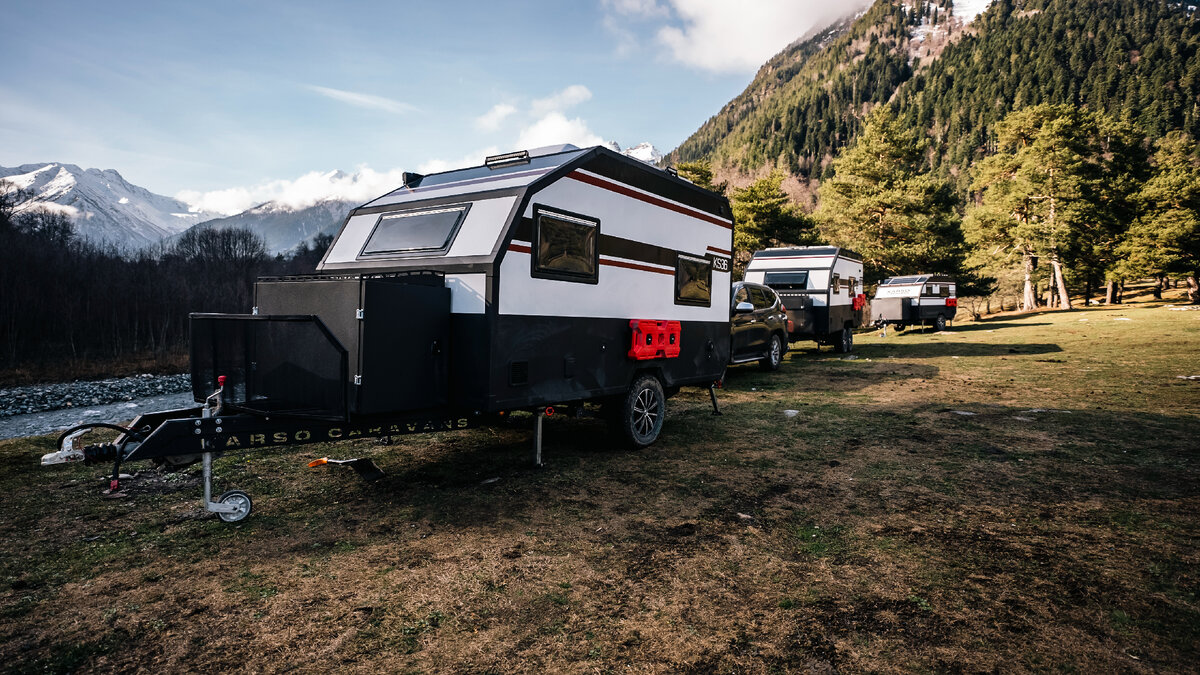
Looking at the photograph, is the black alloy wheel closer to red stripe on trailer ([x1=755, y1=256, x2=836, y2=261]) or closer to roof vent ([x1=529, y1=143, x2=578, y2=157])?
red stripe on trailer ([x1=755, y1=256, x2=836, y2=261])

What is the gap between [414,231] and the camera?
5.69 metres

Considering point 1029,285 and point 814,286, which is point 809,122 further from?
point 814,286

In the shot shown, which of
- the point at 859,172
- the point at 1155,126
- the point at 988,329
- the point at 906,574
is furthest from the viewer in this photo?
the point at 1155,126

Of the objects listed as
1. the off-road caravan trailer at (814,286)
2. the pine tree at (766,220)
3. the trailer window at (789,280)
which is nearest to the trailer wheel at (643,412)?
the off-road caravan trailer at (814,286)

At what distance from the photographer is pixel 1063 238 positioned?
30375mm

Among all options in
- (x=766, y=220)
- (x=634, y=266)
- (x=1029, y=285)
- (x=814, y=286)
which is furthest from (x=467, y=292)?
(x=1029, y=285)

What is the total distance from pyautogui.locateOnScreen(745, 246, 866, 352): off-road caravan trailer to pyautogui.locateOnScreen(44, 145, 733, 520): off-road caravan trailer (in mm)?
10009

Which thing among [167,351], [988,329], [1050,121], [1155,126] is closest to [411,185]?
[988,329]

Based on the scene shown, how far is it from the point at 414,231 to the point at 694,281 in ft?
12.1

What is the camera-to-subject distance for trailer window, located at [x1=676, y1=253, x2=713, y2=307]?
7.52 m

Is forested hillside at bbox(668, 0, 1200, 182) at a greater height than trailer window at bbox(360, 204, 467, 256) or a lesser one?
greater

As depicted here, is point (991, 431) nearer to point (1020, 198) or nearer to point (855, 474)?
point (855, 474)

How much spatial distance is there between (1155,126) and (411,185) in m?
135

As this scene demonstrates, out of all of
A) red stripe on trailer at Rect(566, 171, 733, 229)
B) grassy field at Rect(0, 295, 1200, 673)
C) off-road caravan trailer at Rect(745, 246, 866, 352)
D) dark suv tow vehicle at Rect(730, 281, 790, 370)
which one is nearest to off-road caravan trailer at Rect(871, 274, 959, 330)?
off-road caravan trailer at Rect(745, 246, 866, 352)
